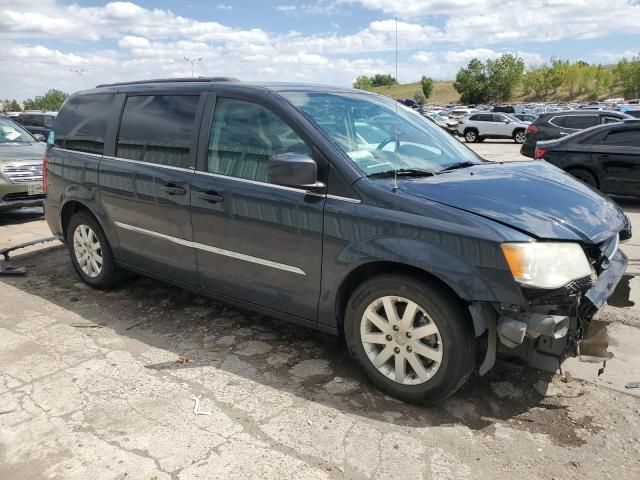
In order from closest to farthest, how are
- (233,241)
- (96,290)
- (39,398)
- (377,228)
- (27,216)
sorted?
(377,228) → (39,398) → (233,241) → (96,290) → (27,216)

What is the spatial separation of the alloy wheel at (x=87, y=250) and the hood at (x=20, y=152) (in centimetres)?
438

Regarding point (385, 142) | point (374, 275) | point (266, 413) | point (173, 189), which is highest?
point (385, 142)

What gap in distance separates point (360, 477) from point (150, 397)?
1398 millimetres

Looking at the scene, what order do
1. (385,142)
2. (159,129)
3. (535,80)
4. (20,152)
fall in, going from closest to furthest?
(385,142) → (159,129) → (20,152) → (535,80)

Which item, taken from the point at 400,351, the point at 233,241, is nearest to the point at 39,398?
the point at 233,241

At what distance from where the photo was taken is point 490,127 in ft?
96.4

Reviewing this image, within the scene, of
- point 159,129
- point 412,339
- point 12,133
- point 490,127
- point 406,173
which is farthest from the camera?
point 490,127

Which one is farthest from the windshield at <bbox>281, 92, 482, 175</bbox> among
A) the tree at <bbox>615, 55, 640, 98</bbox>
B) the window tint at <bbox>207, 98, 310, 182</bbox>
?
the tree at <bbox>615, 55, 640, 98</bbox>

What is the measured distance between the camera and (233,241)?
146 inches

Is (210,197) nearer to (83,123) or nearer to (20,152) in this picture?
(83,123)

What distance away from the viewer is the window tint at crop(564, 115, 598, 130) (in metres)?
17.2

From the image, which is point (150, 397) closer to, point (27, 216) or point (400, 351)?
point (400, 351)

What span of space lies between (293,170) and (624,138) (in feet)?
26.9

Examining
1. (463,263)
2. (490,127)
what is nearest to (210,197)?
(463,263)
